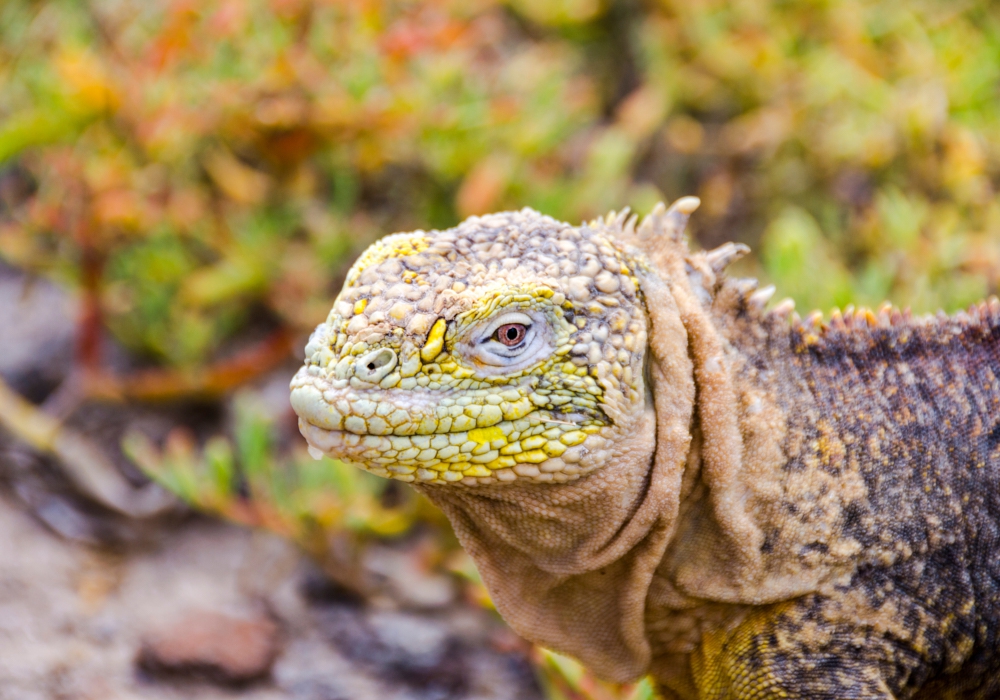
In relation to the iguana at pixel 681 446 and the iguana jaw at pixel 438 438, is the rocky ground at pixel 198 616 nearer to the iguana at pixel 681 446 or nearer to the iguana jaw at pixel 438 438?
the iguana at pixel 681 446

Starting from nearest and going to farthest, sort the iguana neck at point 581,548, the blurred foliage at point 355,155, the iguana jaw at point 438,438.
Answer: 1. the iguana jaw at point 438,438
2. the iguana neck at point 581,548
3. the blurred foliage at point 355,155

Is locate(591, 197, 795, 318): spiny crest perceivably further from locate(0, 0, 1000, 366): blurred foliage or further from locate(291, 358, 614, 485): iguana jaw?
locate(0, 0, 1000, 366): blurred foliage

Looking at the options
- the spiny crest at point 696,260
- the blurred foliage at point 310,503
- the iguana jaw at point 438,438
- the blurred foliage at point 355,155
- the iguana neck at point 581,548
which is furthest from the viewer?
the blurred foliage at point 355,155

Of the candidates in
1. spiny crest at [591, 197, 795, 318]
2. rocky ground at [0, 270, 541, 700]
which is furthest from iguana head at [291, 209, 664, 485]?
rocky ground at [0, 270, 541, 700]

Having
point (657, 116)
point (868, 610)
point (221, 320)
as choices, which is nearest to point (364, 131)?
point (221, 320)

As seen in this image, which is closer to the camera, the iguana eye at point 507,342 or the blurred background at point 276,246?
the iguana eye at point 507,342

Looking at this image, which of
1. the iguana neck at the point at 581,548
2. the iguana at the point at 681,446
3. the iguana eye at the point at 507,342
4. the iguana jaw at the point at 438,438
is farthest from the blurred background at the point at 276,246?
the iguana eye at the point at 507,342

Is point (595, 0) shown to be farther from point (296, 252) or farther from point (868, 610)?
point (868, 610)
